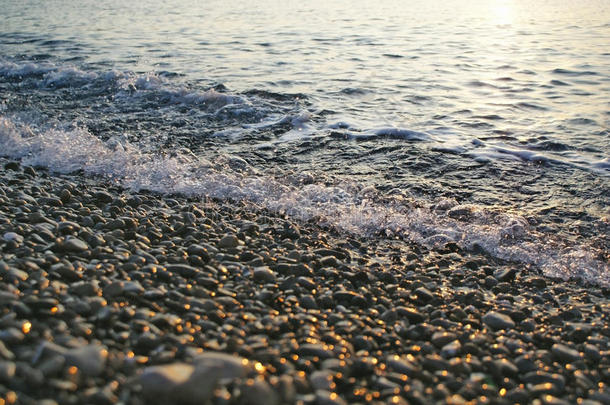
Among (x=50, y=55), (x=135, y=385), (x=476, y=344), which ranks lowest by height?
(x=476, y=344)

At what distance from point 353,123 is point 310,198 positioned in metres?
3.62

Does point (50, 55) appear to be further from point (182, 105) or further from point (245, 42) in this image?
point (182, 105)

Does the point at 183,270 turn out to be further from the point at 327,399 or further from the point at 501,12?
the point at 501,12

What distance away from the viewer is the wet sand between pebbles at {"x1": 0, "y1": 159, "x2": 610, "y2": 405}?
2.69 metres

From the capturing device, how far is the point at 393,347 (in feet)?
11.0

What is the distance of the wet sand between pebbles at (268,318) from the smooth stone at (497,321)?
0.01 m

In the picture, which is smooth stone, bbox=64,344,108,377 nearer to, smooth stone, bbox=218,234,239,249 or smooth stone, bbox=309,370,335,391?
smooth stone, bbox=309,370,335,391

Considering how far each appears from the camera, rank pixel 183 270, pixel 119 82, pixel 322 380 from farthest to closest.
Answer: pixel 119 82 → pixel 183 270 → pixel 322 380

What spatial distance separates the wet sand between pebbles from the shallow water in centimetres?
95

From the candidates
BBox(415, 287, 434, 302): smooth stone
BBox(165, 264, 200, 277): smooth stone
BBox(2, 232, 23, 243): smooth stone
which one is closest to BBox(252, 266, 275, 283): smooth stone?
BBox(165, 264, 200, 277): smooth stone

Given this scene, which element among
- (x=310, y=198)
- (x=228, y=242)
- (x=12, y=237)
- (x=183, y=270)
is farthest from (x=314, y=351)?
(x=310, y=198)

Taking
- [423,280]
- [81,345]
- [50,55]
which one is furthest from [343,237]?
[50,55]

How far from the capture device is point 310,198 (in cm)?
636

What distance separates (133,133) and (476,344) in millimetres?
7005
